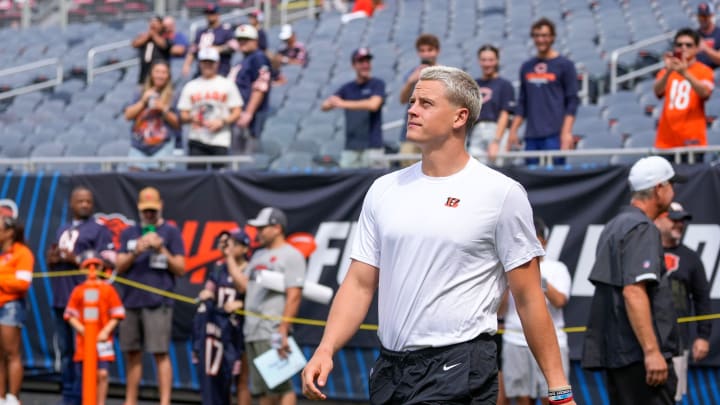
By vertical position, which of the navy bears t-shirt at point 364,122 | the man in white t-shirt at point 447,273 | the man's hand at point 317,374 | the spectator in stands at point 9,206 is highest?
the navy bears t-shirt at point 364,122

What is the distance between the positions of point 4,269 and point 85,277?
2.44 ft

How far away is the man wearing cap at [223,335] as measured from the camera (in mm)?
9719

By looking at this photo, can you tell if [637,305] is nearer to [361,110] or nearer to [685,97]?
[685,97]

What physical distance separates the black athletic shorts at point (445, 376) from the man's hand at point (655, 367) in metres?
1.77

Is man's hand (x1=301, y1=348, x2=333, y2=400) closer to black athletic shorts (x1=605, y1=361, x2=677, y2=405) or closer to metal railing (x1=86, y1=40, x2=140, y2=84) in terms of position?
black athletic shorts (x1=605, y1=361, x2=677, y2=405)

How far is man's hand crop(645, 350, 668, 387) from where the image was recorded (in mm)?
5965

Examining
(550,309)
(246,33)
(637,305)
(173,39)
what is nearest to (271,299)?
(550,309)

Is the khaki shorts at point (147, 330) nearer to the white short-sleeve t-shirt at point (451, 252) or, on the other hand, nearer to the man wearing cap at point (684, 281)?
the man wearing cap at point (684, 281)

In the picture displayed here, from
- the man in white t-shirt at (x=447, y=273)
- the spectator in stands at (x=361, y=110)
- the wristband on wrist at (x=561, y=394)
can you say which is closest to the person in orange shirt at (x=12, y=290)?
the spectator in stands at (x=361, y=110)

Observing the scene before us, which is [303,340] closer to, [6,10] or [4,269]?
[4,269]

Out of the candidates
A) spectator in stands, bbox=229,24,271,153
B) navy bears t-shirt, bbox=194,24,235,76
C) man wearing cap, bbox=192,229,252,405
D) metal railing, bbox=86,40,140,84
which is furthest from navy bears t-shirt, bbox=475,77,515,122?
metal railing, bbox=86,40,140,84

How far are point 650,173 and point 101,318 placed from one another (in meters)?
5.24

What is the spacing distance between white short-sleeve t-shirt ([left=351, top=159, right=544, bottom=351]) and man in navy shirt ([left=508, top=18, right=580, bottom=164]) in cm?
613

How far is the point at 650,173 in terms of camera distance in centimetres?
618
